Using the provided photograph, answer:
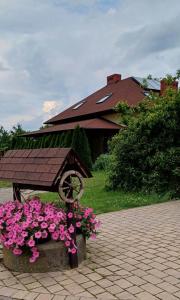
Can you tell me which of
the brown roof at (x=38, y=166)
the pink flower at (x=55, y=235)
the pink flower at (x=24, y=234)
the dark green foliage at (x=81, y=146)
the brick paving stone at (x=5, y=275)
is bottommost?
the brick paving stone at (x=5, y=275)

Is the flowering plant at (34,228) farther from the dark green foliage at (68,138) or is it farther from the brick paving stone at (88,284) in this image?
the dark green foliage at (68,138)

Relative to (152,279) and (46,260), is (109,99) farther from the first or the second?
(152,279)

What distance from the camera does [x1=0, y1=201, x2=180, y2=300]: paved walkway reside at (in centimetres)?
375

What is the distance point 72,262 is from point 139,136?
23.5 feet

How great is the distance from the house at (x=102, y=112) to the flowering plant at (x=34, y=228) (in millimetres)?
17278

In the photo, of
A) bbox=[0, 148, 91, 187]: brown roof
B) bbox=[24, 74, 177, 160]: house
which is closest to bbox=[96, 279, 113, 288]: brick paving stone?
bbox=[0, 148, 91, 187]: brown roof

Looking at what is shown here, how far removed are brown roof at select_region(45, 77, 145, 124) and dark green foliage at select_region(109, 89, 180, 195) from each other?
43.0ft

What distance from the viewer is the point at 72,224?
4.51 m

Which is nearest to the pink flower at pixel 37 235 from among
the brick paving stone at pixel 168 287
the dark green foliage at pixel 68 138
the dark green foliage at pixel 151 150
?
the brick paving stone at pixel 168 287

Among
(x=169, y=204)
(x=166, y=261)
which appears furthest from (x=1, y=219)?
(x=169, y=204)

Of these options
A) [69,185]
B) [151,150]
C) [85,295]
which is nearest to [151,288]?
[85,295]

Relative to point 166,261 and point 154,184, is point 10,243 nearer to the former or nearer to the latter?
point 166,261

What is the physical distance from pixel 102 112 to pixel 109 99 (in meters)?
2.16

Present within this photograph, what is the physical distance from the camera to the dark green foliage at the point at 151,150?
10305mm
